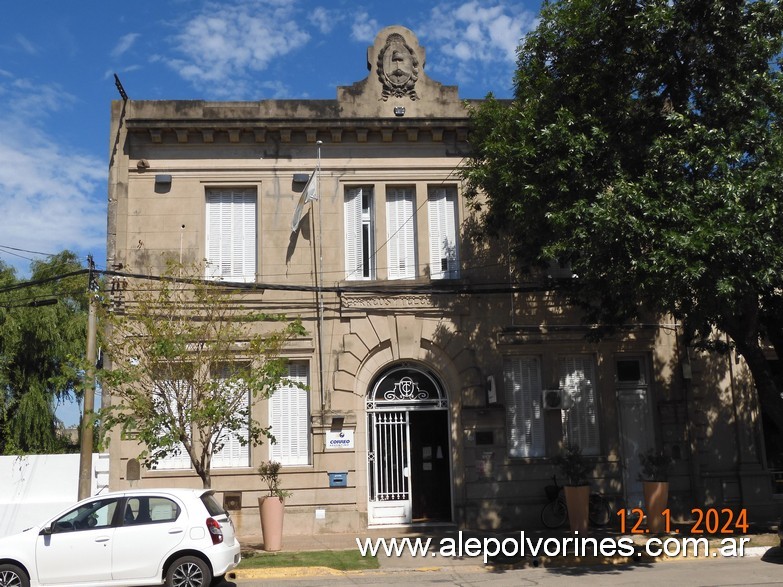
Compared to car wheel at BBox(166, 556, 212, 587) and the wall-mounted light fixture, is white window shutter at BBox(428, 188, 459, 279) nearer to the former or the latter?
the wall-mounted light fixture

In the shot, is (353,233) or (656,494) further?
(353,233)

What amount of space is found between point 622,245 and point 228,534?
7.65 meters

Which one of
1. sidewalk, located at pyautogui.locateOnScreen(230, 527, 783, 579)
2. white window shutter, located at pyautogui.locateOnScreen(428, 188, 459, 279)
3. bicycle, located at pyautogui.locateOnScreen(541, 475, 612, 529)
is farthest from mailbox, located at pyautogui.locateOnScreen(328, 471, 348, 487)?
white window shutter, located at pyautogui.locateOnScreen(428, 188, 459, 279)

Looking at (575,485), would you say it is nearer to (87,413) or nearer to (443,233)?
(443,233)

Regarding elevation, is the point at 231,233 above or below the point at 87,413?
above

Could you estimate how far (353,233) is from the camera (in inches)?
725

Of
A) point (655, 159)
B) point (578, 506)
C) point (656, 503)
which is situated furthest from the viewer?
point (578, 506)

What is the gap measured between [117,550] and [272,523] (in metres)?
4.50

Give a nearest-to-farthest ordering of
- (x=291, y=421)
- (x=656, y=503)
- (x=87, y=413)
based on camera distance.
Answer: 1. (x=87, y=413)
2. (x=656, y=503)
3. (x=291, y=421)

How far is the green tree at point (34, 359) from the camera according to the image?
22125 mm

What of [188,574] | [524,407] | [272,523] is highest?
[524,407]

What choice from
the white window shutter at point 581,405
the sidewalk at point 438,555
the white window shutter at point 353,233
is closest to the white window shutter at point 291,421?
the sidewalk at point 438,555

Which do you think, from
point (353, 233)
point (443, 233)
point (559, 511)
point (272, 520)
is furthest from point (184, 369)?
point (559, 511)

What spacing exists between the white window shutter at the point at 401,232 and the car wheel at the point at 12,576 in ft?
32.5
